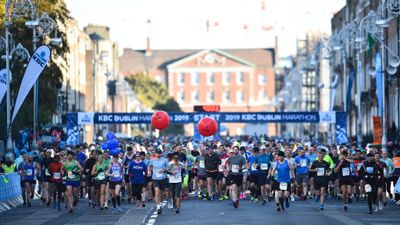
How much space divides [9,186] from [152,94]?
135 meters

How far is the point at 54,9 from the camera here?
2383 inches

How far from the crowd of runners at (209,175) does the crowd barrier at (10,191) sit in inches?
16.1

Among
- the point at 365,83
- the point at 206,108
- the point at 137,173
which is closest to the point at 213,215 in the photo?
the point at 137,173

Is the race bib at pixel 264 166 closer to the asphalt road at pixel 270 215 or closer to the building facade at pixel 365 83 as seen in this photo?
the asphalt road at pixel 270 215

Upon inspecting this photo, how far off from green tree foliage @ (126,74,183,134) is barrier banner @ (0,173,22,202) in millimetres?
128697

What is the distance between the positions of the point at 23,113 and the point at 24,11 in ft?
43.7

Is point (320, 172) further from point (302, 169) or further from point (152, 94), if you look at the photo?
point (152, 94)

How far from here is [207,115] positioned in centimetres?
6444

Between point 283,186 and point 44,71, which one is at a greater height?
point 44,71

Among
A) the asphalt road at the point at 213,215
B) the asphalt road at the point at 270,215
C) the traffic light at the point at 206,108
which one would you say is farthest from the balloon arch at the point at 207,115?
the asphalt road at the point at 270,215

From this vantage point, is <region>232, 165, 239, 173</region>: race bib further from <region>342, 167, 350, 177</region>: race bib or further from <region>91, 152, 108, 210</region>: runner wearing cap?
<region>91, 152, 108, 210</region>: runner wearing cap

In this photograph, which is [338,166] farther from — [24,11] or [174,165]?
[24,11]

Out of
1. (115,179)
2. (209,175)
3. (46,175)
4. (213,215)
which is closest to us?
(213,215)

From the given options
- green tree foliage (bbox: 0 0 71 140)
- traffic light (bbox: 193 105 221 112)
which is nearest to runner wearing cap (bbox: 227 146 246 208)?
green tree foliage (bbox: 0 0 71 140)
